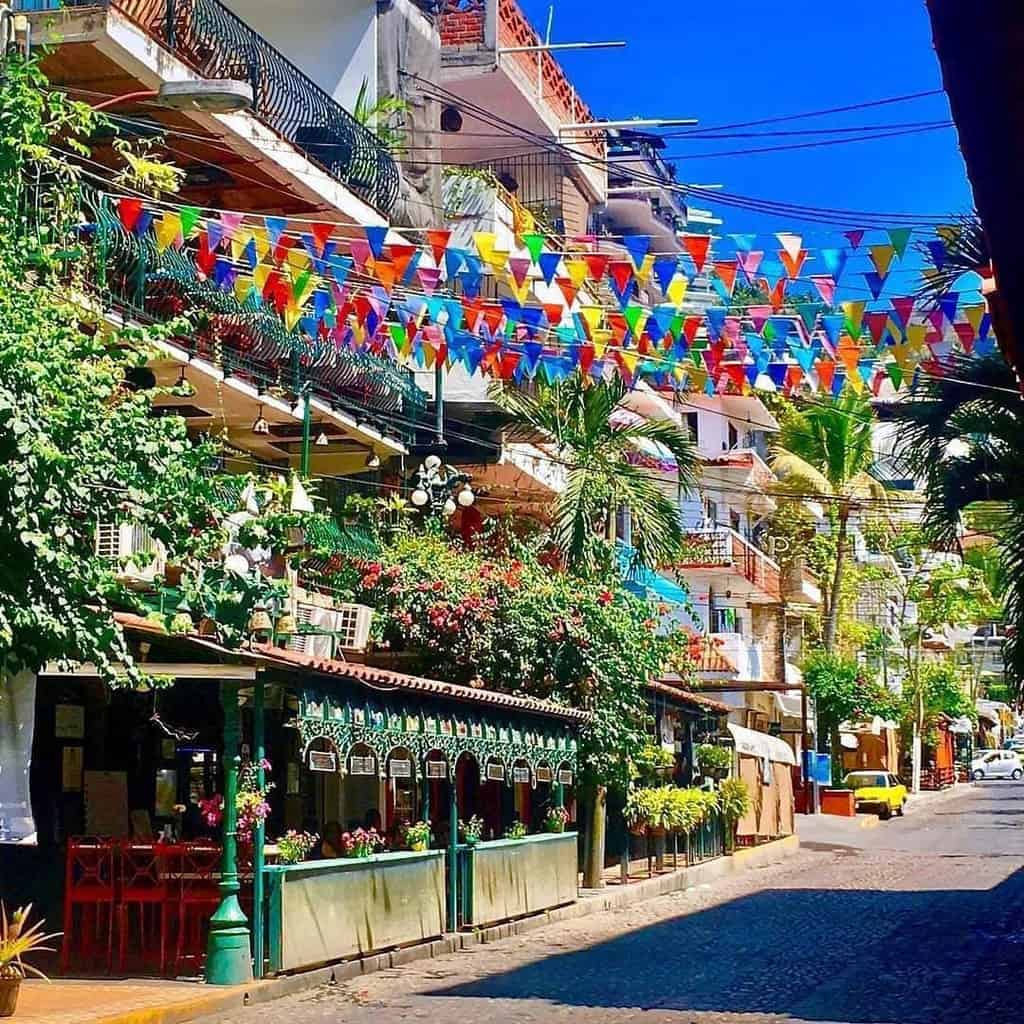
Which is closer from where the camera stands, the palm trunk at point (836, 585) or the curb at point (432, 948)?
the curb at point (432, 948)

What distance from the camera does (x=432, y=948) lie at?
18484 millimetres

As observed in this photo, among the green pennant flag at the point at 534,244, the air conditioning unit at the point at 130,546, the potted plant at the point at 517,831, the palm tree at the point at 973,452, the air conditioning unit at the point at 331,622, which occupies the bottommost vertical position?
the potted plant at the point at 517,831

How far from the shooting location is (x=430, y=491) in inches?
1142

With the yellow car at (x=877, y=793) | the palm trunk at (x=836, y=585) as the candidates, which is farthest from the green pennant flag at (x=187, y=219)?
the yellow car at (x=877, y=793)

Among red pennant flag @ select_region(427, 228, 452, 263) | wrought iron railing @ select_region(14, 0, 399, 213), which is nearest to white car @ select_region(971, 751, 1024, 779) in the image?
wrought iron railing @ select_region(14, 0, 399, 213)

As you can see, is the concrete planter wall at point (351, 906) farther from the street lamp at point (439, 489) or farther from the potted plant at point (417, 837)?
the street lamp at point (439, 489)

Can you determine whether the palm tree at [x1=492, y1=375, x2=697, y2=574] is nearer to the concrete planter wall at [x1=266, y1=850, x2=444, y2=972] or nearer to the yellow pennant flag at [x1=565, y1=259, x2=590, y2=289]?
the concrete planter wall at [x1=266, y1=850, x2=444, y2=972]

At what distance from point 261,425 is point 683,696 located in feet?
34.8

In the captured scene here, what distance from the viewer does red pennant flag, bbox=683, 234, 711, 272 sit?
1489 cm

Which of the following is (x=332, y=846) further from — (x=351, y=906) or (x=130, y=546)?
(x=130, y=546)

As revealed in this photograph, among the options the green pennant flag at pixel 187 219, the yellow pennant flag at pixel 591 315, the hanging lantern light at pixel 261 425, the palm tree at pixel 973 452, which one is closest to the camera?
the green pennant flag at pixel 187 219

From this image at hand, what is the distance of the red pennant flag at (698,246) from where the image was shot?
14.9 m

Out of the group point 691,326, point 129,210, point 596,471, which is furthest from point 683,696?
point 129,210

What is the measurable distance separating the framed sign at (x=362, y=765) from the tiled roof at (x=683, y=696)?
10638 mm
